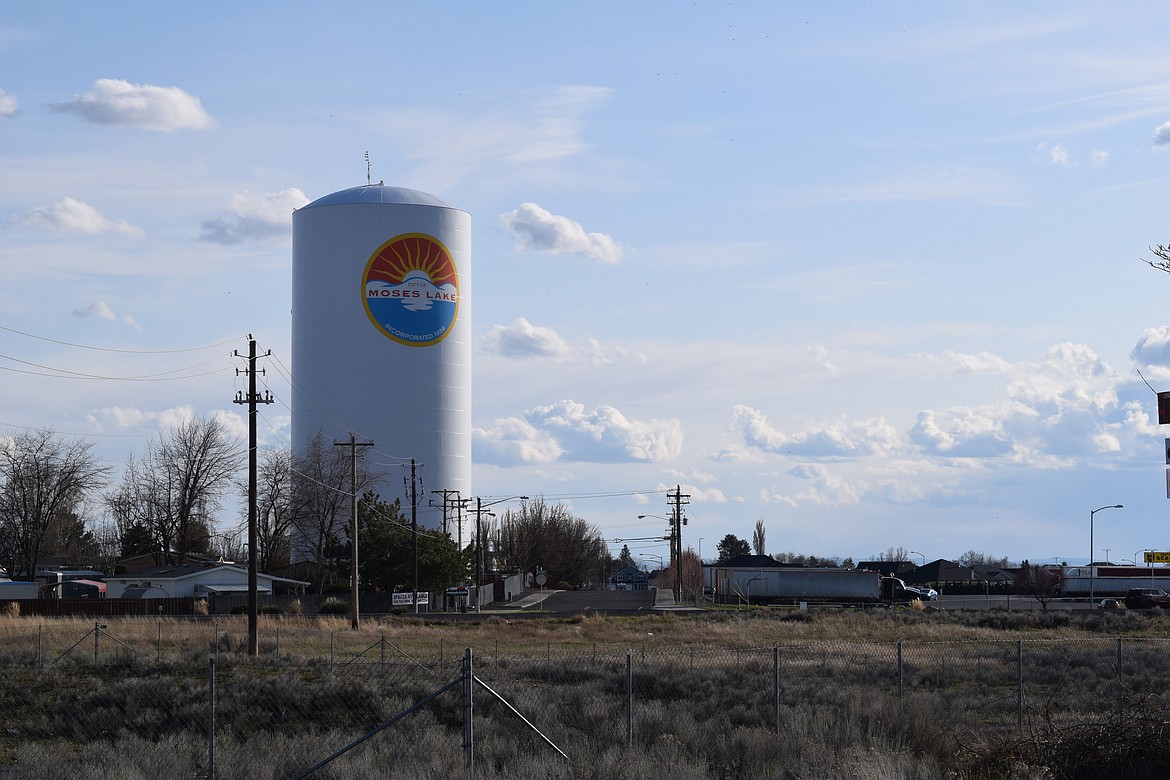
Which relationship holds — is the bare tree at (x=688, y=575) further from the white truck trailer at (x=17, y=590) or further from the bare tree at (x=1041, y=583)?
the white truck trailer at (x=17, y=590)

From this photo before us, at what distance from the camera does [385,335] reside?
286 ft

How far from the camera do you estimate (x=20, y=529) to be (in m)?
94.1

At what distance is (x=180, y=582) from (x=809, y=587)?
4299cm

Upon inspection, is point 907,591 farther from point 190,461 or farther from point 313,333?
point 190,461

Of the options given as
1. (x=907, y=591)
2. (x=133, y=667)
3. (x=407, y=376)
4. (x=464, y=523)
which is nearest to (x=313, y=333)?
(x=407, y=376)

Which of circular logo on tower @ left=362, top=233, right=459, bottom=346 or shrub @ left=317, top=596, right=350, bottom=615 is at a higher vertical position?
circular logo on tower @ left=362, top=233, right=459, bottom=346

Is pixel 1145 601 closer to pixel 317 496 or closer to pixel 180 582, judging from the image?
pixel 317 496

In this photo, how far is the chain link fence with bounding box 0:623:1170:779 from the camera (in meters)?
14.9

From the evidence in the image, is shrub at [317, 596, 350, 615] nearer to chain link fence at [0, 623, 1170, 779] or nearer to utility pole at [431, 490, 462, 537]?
utility pole at [431, 490, 462, 537]

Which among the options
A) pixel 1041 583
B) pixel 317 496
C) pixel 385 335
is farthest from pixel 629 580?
pixel 385 335

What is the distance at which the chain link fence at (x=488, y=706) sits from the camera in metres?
14.9

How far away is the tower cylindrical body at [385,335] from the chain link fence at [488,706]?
5446 cm

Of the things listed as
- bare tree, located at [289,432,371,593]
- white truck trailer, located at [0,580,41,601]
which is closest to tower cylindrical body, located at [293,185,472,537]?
bare tree, located at [289,432,371,593]

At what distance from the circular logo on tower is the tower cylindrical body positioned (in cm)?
7
